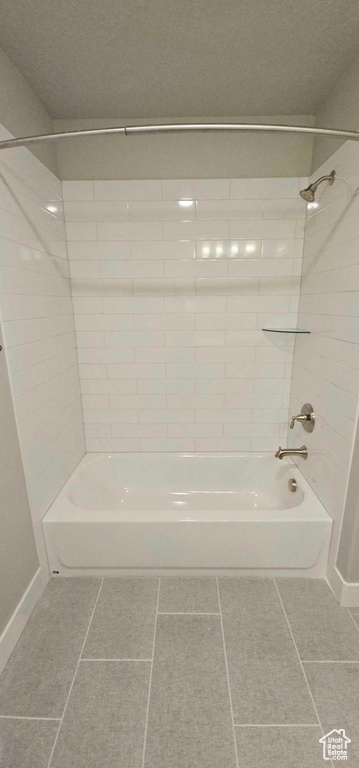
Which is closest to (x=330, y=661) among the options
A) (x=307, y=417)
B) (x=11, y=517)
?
(x=307, y=417)

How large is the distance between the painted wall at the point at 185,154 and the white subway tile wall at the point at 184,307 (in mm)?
62

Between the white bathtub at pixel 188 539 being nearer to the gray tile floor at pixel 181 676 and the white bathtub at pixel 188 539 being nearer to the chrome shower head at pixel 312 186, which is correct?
the gray tile floor at pixel 181 676

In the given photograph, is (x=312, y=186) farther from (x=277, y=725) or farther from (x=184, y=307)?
(x=277, y=725)

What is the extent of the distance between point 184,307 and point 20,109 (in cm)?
114

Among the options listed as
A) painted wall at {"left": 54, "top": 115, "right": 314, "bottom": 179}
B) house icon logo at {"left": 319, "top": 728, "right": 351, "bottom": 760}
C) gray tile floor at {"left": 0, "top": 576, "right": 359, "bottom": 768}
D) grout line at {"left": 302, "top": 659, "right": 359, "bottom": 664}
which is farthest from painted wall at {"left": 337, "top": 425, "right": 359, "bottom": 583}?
painted wall at {"left": 54, "top": 115, "right": 314, "bottom": 179}

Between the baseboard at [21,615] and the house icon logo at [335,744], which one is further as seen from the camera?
the baseboard at [21,615]

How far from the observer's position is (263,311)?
5.85ft

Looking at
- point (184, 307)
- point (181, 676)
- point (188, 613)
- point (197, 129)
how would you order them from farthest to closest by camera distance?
point (184, 307) → point (188, 613) → point (181, 676) → point (197, 129)

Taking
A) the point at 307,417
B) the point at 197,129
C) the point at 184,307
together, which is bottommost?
the point at 307,417

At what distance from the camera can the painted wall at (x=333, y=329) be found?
1.20 metres

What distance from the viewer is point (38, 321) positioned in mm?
1371

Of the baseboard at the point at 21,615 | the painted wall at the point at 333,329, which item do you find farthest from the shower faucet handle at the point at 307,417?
the baseboard at the point at 21,615

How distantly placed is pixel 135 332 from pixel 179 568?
132 centimetres

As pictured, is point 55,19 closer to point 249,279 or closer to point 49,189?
point 49,189
